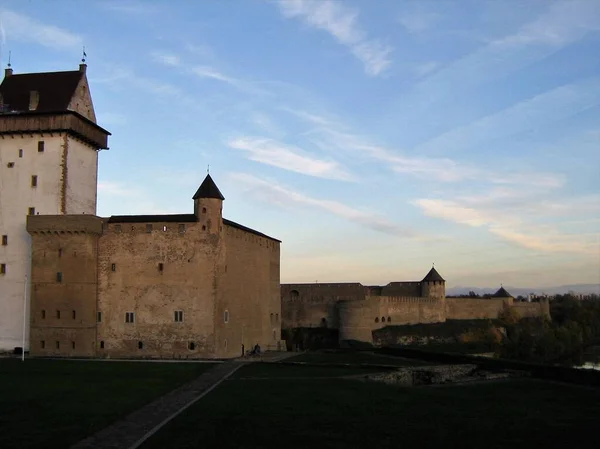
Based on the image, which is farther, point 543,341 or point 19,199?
point 543,341

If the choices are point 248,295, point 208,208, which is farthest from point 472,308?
point 208,208

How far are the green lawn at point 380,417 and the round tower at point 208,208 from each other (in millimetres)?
13613

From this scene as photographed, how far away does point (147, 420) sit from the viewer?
13992 mm

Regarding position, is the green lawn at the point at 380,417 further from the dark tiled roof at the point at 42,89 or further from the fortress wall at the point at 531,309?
the fortress wall at the point at 531,309

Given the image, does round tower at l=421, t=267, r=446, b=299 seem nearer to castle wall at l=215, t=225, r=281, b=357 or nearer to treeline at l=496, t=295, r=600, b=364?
treeline at l=496, t=295, r=600, b=364

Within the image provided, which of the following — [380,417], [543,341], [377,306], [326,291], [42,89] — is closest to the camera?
[380,417]

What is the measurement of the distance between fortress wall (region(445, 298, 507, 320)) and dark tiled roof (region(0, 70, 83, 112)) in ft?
138

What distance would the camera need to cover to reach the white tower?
3491cm

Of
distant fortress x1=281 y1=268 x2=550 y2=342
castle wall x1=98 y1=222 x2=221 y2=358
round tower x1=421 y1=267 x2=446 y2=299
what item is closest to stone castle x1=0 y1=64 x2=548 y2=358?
castle wall x1=98 y1=222 x2=221 y2=358

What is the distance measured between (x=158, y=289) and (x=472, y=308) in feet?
136

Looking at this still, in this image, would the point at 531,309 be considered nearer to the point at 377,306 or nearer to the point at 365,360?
the point at 377,306

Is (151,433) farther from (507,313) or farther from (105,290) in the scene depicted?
(507,313)

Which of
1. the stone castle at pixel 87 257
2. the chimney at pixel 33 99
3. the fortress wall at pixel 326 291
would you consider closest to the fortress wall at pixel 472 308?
the fortress wall at pixel 326 291

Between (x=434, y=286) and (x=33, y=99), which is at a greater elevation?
(x=33, y=99)
